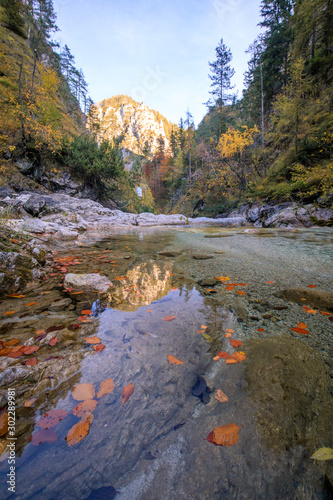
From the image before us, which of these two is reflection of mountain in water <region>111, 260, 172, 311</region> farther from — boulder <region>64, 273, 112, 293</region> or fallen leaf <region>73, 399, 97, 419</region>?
fallen leaf <region>73, 399, 97, 419</region>

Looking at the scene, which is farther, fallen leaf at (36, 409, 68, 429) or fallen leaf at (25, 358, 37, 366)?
fallen leaf at (25, 358, 37, 366)

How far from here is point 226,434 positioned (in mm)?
789

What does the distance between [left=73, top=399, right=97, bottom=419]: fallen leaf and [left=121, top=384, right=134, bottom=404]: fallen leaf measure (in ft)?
0.43

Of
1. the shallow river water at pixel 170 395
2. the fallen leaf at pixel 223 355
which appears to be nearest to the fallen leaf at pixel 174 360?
the shallow river water at pixel 170 395

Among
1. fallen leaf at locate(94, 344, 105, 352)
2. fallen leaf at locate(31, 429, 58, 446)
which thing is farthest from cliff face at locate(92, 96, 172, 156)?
fallen leaf at locate(31, 429, 58, 446)

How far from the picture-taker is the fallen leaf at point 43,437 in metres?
0.75

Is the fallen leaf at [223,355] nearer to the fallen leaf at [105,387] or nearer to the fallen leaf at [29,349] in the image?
the fallen leaf at [105,387]

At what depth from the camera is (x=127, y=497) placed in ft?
1.99

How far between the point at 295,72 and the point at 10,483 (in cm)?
1777

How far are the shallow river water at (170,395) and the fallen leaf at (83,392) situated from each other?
0.01 meters

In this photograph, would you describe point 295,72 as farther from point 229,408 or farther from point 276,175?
point 229,408

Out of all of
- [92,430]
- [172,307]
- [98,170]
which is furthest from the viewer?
[98,170]

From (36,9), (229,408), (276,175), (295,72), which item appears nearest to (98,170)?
(276,175)

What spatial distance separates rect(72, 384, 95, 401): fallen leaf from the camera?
95cm
